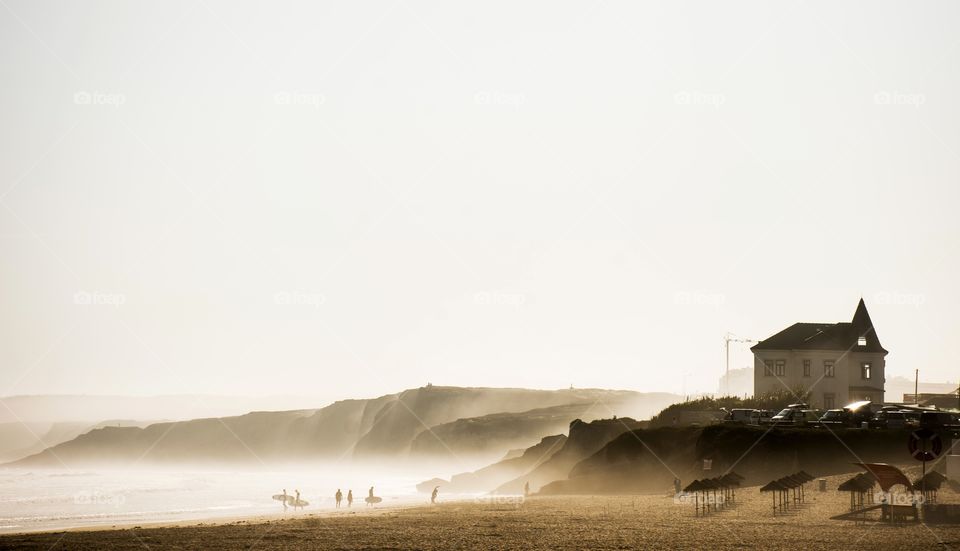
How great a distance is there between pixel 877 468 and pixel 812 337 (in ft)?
151

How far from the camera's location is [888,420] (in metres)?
56.0

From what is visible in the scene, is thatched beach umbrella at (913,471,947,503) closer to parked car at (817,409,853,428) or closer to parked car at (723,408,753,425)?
parked car at (817,409,853,428)

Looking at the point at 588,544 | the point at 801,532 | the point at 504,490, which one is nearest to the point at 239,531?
the point at 588,544

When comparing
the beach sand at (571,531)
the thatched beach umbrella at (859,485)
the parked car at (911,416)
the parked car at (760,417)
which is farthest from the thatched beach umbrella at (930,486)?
the parked car at (760,417)

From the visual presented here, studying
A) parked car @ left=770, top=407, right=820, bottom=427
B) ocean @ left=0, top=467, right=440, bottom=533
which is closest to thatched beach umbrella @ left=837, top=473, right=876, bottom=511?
parked car @ left=770, top=407, right=820, bottom=427

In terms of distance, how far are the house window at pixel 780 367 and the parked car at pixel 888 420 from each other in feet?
58.8

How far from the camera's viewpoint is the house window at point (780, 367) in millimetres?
77000

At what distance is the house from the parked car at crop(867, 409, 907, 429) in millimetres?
15606

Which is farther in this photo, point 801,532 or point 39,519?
point 39,519

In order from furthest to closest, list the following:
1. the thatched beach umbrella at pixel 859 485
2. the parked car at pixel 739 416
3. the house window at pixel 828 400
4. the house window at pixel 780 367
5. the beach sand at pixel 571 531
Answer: the house window at pixel 780 367, the house window at pixel 828 400, the parked car at pixel 739 416, the thatched beach umbrella at pixel 859 485, the beach sand at pixel 571 531

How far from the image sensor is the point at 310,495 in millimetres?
87250

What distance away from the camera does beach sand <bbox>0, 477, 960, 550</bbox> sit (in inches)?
1141

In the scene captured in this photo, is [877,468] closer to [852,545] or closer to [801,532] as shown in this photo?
[801,532]

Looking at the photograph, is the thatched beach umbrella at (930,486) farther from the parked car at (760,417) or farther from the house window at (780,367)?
the house window at (780,367)
